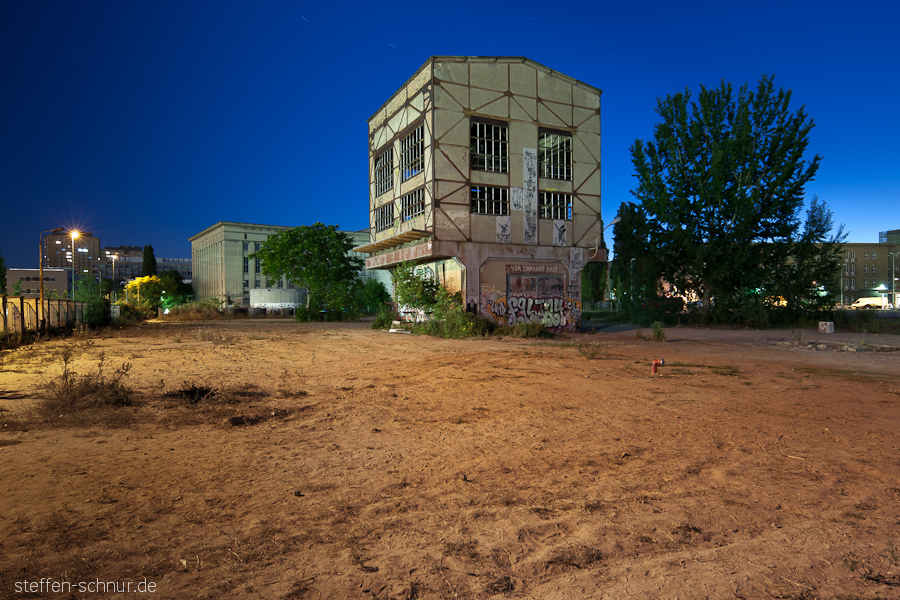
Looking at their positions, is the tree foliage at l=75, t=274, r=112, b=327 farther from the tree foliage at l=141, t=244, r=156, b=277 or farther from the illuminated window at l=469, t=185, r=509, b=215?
the tree foliage at l=141, t=244, r=156, b=277

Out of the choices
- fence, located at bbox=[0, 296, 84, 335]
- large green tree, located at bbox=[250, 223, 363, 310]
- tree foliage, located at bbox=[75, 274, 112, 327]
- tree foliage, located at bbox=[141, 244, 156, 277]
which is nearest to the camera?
fence, located at bbox=[0, 296, 84, 335]

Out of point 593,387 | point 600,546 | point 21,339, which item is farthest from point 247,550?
point 21,339

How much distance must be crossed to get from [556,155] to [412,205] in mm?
9682

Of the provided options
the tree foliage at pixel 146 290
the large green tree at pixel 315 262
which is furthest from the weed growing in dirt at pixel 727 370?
the tree foliage at pixel 146 290

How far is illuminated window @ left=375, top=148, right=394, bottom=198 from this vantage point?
33156mm

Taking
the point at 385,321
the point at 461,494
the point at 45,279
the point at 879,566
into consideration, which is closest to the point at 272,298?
the point at 385,321

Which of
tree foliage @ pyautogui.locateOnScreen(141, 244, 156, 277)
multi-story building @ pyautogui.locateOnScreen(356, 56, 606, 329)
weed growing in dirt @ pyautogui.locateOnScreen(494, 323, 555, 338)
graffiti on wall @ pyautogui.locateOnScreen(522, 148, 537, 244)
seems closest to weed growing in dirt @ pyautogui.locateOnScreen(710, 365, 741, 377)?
weed growing in dirt @ pyautogui.locateOnScreen(494, 323, 555, 338)

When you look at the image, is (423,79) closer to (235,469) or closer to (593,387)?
(593,387)

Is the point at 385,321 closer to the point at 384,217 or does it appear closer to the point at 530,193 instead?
the point at 384,217

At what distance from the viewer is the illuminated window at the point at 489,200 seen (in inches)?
1096

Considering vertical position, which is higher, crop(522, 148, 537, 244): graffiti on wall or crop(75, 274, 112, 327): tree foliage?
crop(522, 148, 537, 244): graffiti on wall

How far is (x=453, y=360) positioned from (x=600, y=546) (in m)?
11.4

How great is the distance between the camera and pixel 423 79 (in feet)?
91.5

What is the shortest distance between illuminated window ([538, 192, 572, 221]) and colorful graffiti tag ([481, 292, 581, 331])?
5.11 m
